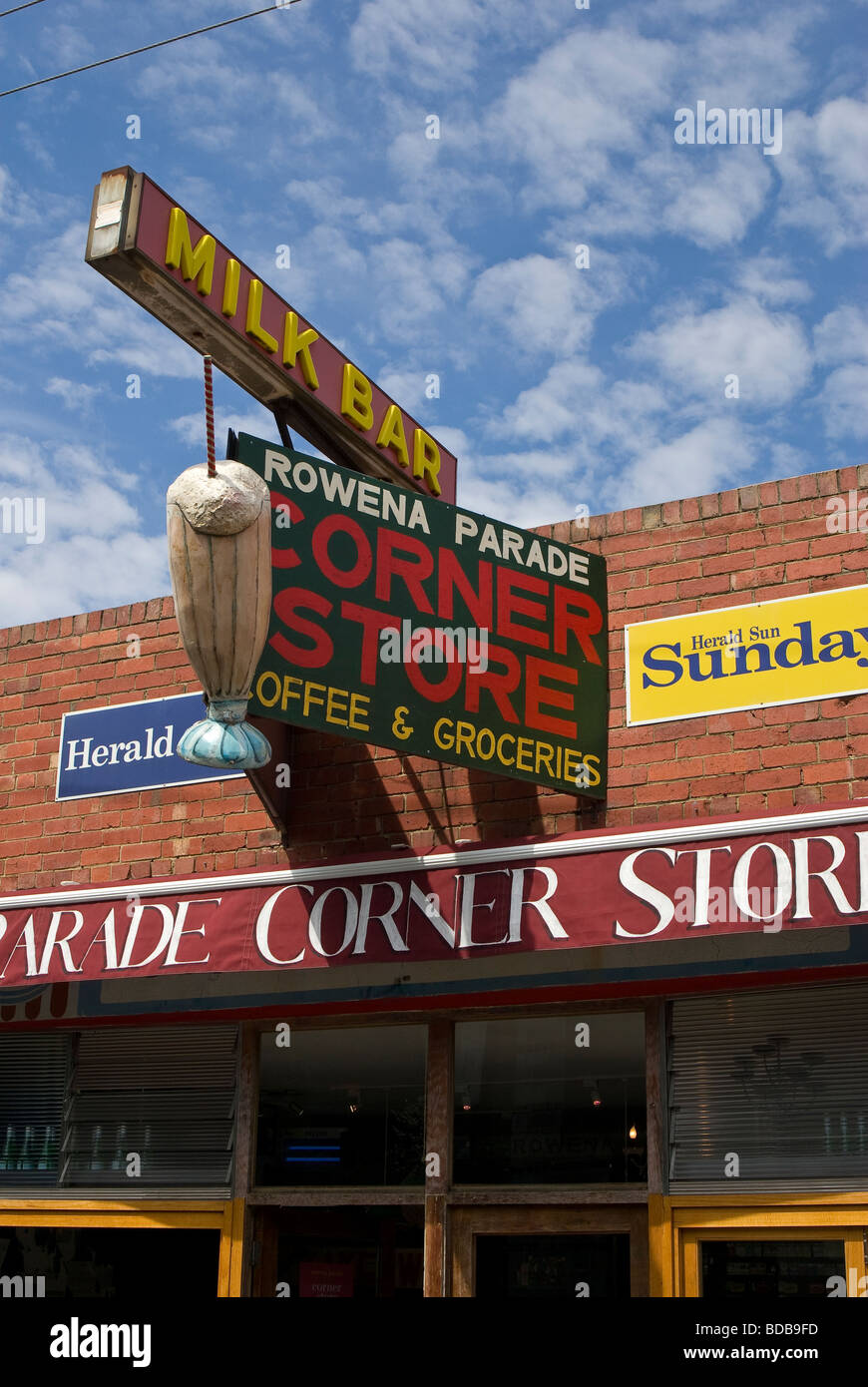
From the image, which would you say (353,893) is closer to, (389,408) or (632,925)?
(632,925)

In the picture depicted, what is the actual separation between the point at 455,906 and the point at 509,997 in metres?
0.77

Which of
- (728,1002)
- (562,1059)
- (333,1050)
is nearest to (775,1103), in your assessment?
(728,1002)

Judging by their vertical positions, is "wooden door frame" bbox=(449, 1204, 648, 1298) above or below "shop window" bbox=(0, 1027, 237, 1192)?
below

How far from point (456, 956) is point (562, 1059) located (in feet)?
Result: 3.31

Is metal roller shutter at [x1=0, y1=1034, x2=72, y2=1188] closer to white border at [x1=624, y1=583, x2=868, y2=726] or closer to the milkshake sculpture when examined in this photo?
the milkshake sculpture

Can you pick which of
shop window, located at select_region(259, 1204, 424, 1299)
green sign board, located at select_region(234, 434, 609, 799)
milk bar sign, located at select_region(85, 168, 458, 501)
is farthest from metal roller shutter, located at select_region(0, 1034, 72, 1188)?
milk bar sign, located at select_region(85, 168, 458, 501)

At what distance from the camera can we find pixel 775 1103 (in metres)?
8.02

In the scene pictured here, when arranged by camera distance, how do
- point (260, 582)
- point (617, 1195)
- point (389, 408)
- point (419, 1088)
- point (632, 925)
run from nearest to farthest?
1. point (260, 582)
2. point (632, 925)
3. point (617, 1195)
4. point (419, 1088)
5. point (389, 408)

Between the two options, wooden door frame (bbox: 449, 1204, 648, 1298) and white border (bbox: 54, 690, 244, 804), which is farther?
white border (bbox: 54, 690, 244, 804)

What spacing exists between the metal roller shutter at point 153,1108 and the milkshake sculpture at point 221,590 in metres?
3.05

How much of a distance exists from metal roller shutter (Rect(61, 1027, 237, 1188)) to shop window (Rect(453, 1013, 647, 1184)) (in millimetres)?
1484

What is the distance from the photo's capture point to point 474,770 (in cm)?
Result: 898

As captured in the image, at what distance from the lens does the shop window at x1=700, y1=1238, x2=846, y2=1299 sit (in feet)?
25.2
